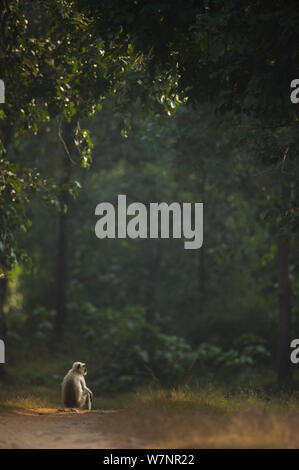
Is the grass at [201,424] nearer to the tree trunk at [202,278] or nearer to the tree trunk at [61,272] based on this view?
the tree trunk at [61,272]

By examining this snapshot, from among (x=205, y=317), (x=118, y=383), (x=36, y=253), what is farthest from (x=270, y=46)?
(x=36, y=253)

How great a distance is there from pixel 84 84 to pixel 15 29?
2.10 metres

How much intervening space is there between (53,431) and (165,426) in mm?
2080

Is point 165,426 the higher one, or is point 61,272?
point 61,272

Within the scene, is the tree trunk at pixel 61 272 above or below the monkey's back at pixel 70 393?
above

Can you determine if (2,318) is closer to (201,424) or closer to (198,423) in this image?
(198,423)

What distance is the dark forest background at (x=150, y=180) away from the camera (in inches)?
432

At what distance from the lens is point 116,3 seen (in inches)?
424

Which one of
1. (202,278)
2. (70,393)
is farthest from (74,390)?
(202,278)

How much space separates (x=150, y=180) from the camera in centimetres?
2995

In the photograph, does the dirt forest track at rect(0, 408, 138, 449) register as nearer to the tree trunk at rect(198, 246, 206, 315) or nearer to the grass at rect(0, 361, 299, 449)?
the grass at rect(0, 361, 299, 449)

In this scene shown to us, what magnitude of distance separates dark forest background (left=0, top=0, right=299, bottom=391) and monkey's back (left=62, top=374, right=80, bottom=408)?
9.25 feet

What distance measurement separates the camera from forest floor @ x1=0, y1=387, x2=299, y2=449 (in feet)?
26.9

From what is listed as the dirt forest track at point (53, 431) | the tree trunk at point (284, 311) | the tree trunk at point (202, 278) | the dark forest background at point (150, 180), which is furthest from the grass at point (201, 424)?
the tree trunk at point (202, 278)
